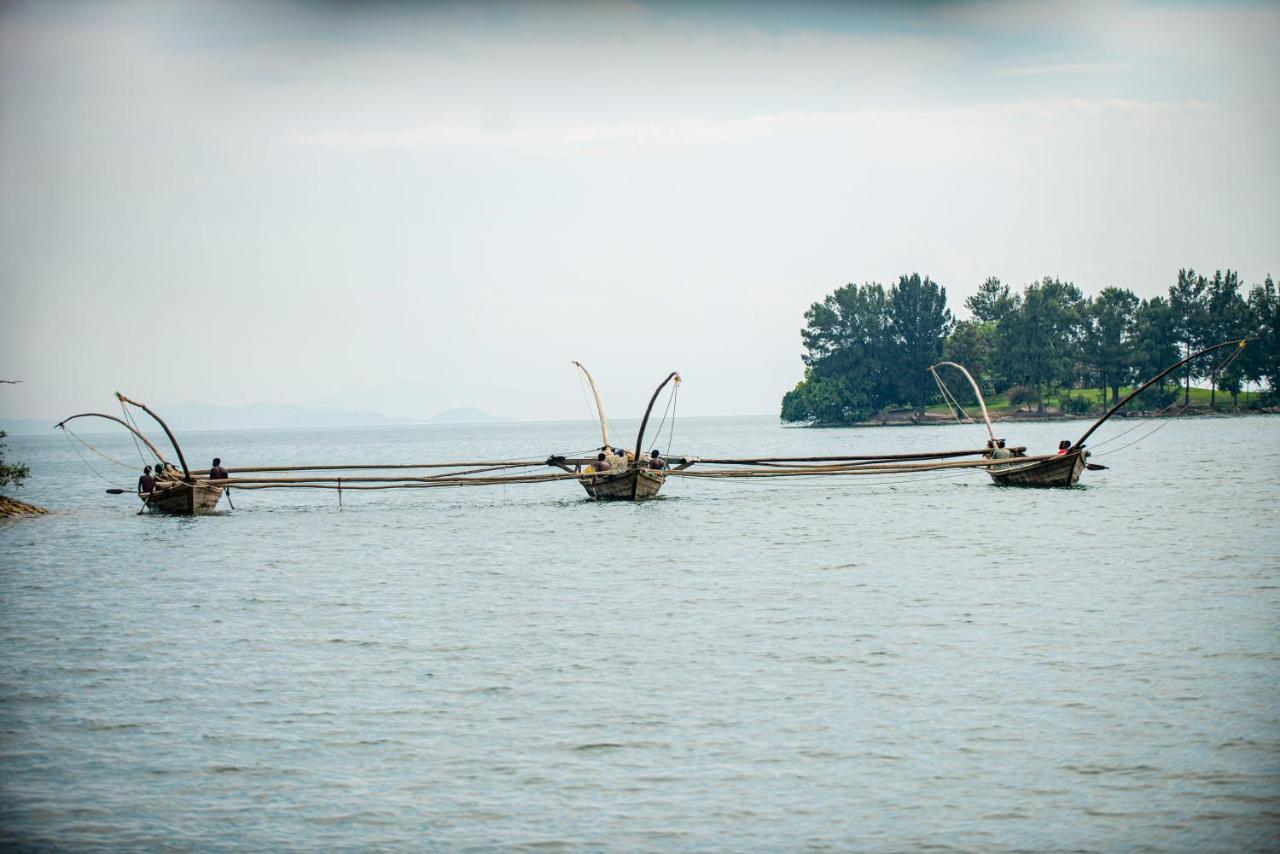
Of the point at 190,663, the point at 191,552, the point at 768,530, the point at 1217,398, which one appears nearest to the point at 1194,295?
the point at 1217,398

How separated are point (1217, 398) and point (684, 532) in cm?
12860

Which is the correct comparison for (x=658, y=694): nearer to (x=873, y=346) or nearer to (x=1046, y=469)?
(x=1046, y=469)

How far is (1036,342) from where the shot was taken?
134m

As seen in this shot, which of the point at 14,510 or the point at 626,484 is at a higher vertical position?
the point at 626,484

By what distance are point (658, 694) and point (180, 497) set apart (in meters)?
29.9

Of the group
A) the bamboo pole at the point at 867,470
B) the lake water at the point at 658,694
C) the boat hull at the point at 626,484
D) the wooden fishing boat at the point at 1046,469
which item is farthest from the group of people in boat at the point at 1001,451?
the boat hull at the point at 626,484

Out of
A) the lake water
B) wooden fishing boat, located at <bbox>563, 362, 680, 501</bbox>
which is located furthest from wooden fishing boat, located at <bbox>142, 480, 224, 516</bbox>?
wooden fishing boat, located at <bbox>563, 362, 680, 501</bbox>

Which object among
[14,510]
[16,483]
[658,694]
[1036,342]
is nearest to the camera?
[658,694]

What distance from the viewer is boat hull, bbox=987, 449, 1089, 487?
137ft

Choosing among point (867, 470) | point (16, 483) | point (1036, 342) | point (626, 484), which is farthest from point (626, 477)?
point (1036, 342)

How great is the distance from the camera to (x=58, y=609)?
79.3ft

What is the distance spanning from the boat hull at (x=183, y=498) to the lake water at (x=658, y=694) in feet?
22.9

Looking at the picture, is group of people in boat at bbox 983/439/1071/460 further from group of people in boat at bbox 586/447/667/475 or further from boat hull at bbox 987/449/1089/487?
group of people in boat at bbox 586/447/667/475

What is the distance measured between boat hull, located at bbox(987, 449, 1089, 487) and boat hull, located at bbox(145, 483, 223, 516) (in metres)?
28.8
